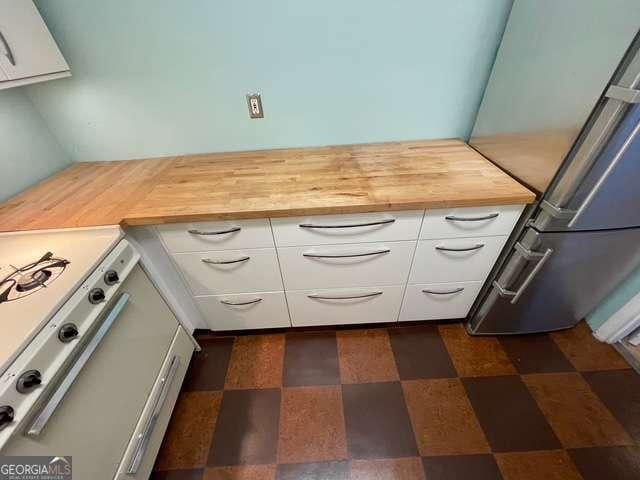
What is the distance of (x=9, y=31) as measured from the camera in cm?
95

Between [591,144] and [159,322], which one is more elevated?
[591,144]

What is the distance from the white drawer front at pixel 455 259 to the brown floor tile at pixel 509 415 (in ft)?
1.74

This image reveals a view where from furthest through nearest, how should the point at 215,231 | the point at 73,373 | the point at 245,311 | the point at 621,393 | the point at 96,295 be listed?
the point at 245,311, the point at 621,393, the point at 215,231, the point at 96,295, the point at 73,373

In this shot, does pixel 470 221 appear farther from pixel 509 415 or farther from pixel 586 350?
pixel 586 350

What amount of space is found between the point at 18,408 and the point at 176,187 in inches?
32.6

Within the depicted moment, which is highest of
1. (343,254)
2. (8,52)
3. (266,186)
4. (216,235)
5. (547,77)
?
(8,52)

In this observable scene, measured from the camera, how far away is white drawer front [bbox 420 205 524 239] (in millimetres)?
1031

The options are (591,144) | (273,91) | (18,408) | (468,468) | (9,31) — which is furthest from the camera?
(273,91)

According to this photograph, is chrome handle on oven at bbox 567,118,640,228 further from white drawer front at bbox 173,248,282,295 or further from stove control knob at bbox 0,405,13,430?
stove control knob at bbox 0,405,13,430

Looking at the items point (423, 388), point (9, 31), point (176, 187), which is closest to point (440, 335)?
point (423, 388)

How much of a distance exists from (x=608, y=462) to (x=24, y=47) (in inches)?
109

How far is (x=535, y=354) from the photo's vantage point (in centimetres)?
141

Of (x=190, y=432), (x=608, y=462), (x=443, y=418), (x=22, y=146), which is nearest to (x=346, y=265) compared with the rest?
(x=443, y=418)

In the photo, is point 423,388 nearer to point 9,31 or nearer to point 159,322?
point 159,322
